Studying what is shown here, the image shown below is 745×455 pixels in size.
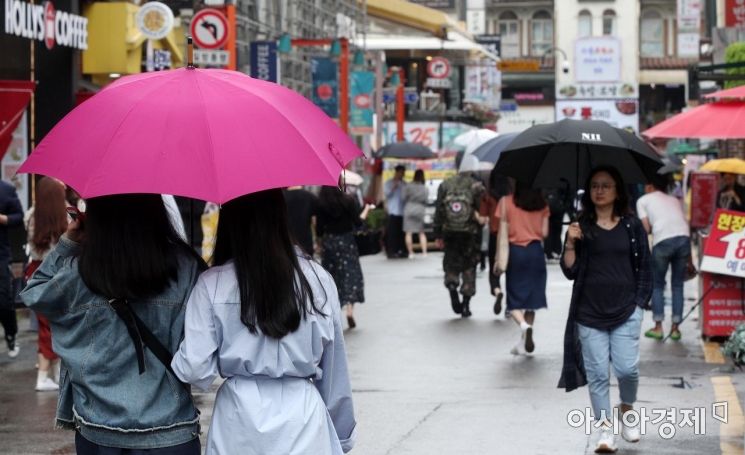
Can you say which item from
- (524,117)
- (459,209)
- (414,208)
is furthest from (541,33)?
(459,209)

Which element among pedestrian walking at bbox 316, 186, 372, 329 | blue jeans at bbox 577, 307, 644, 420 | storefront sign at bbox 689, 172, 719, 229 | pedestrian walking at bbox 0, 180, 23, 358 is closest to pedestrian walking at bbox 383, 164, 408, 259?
storefront sign at bbox 689, 172, 719, 229

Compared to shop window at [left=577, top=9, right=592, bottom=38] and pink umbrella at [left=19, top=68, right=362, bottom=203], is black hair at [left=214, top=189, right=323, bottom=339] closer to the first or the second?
pink umbrella at [left=19, top=68, right=362, bottom=203]

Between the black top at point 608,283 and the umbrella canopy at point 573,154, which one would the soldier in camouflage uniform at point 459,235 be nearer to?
the umbrella canopy at point 573,154

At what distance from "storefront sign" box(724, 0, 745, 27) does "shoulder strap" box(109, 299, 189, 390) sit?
21438 millimetres

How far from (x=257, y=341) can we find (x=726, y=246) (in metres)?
9.77

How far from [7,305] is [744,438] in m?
6.46

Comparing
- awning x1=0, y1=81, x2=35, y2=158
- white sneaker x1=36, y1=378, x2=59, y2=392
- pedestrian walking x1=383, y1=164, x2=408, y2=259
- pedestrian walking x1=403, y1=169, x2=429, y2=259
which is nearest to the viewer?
white sneaker x1=36, y1=378, x2=59, y2=392

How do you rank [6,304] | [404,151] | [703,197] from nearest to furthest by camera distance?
[6,304]
[703,197]
[404,151]

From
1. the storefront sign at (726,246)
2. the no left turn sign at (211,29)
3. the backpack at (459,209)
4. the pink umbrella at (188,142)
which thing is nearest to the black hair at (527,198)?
the storefront sign at (726,246)

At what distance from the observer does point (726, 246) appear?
13578 mm

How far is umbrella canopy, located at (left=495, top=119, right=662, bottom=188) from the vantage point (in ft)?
30.9

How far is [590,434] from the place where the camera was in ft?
30.4

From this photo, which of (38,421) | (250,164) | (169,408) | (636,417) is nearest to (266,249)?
(250,164)

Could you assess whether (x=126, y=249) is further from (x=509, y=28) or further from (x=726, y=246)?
(x=509, y=28)
